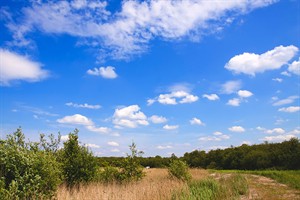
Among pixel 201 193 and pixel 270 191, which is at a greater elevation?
pixel 201 193

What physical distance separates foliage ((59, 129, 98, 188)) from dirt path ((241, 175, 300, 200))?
6587 millimetres

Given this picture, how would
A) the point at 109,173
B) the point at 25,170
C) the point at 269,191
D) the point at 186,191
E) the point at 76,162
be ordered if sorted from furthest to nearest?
1. the point at 109,173
2. the point at 76,162
3. the point at 269,191
4. the point at 186,191
5. the point at 25,170

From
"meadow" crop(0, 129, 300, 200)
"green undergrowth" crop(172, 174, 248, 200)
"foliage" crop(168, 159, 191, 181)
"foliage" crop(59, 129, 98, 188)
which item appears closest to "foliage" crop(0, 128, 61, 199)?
"meadow" crop(0, 129, 300, 200)

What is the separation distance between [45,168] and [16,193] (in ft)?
3.39

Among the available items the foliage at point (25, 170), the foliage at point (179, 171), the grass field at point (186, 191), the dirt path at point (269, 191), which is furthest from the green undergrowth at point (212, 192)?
the foliage at point (25, 170)

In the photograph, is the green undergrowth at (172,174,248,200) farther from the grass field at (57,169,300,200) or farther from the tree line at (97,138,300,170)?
the tree line at (97,138,300,170)

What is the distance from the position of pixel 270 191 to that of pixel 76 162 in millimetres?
8315

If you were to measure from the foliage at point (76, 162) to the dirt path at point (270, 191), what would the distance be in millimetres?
6587

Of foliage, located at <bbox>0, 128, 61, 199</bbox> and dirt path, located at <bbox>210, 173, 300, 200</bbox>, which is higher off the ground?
foliage, located at <bbox>0, 128, 61, 199</bbox>

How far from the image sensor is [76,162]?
13.2m

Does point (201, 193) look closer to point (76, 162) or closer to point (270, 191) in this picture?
point (270, 191)

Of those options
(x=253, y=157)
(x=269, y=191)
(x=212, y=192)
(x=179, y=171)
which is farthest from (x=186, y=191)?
(x=253, y=157)

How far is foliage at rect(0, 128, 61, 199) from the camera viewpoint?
7.49 meters

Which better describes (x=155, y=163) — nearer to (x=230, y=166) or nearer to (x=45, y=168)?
(x=230, y=166)
